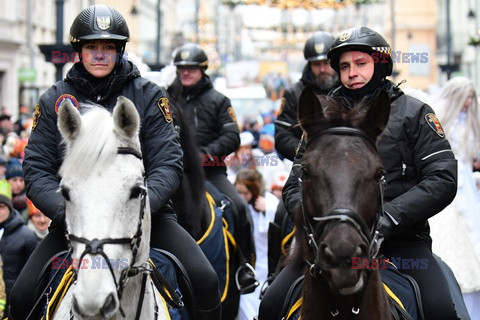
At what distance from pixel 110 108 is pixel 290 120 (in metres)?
4.81

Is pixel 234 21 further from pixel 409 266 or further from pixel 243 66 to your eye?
pixel 409 266

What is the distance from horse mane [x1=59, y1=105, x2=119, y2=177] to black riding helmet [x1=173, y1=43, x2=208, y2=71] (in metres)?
7.16

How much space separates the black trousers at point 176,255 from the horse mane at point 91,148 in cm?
146

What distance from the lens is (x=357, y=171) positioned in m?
4.63

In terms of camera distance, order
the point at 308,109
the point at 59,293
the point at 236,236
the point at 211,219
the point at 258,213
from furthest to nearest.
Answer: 1. the point at 258,213
2. the point at 236,236
3. the point at 211,219
4. the point at 59,293
5. the point at 308,109

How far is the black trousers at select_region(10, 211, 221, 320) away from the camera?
20.0ft

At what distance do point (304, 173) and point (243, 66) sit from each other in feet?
161

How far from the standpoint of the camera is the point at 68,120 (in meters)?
4.91

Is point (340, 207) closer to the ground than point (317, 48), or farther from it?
closer to the ground

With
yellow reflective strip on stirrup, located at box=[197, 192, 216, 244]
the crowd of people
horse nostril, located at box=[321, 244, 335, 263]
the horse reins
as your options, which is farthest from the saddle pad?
horse nostril, located at box=[321, 244, 335, 263]

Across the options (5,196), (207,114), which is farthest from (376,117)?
(207,114)

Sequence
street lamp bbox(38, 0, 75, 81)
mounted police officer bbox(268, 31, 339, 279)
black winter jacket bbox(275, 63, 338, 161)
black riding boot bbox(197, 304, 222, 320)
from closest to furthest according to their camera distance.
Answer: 1. black riding boot bbox(197, 304, 222, 320)
2. mounted police officer bbox(268, 31, 339, 279)
3. black winter jacket bbox(275, 63, 338, 161)
4. street lamp bbox(38, 0, 75, 81)

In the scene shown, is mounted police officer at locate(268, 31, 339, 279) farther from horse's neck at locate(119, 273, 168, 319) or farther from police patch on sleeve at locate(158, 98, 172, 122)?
horse's neck at locate(119, 273, 168, 319)

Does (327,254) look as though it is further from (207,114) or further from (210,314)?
(207,114)
